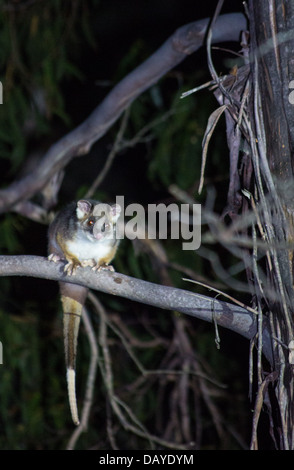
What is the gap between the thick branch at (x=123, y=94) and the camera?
2930 mm

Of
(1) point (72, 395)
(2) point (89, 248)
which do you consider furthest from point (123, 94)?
(1) point (72, 395)

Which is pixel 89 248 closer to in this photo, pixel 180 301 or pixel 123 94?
pixel 180 301

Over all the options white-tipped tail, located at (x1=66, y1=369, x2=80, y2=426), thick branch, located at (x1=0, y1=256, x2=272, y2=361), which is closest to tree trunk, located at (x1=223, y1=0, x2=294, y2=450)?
thick branch, located at (x1=0, y1=256, x2=272, y2=361)

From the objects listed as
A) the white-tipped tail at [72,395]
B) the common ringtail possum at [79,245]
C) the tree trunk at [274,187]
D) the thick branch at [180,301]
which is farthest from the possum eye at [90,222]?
the tree trunk at [274,187]

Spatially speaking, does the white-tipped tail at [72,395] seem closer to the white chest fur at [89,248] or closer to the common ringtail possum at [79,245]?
the common ringtail possum at [79,245]

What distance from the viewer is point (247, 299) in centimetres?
303

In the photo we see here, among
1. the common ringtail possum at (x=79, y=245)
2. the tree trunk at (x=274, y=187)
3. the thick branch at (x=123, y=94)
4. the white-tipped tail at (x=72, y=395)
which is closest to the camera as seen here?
the tree trunk at (x=274, y=187)

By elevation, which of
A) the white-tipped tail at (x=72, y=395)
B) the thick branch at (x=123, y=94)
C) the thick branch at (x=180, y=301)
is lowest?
the white-tipped tail at (x=72, y=395)

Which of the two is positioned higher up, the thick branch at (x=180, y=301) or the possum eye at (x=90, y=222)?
the possum eye at (x=90, y=222)

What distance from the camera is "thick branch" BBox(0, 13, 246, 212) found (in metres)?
2.93

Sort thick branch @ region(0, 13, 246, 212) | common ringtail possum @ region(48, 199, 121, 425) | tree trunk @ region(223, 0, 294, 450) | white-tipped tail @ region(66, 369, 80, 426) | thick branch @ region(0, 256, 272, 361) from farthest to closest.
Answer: thick branch @ region(0, 13, 246, 212) < common ringtail possum @ region(48, 199, 121, 425) < white-tipped tail @ region(66, 369, 80, 426) < thick branch @ region(0, 256, 272, 361) < tree trunk @ region(223, 0, 294, 450)

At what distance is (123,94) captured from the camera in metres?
3.52

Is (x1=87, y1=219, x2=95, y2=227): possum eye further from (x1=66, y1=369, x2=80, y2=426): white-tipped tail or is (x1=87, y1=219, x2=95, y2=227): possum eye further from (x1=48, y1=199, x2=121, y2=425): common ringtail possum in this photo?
(x1=66, y1=369, x2=80, y2=426): white-tipped tail

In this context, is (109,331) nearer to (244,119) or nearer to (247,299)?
(247,299)
